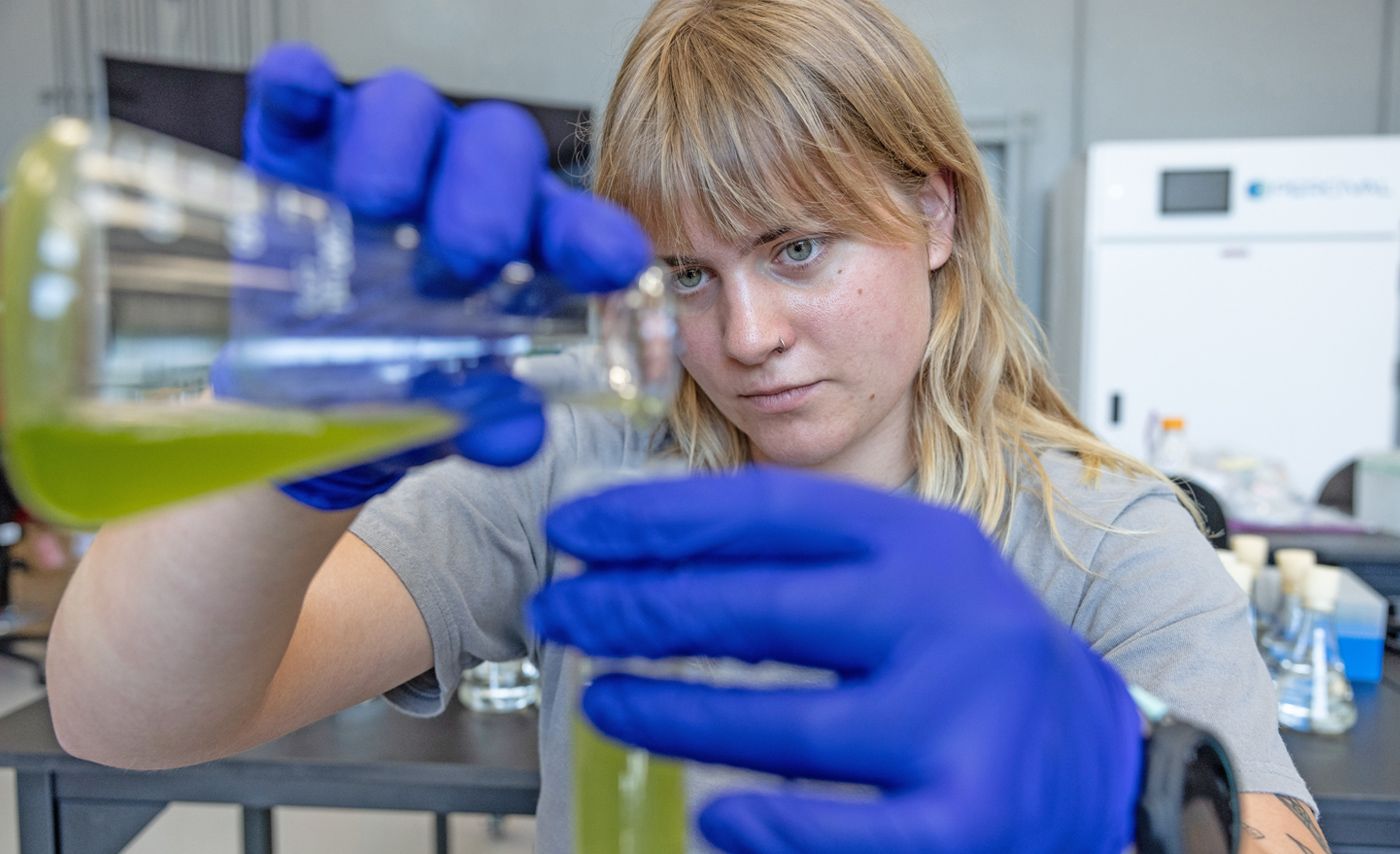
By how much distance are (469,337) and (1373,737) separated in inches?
49.4

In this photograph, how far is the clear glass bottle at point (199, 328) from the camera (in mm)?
326

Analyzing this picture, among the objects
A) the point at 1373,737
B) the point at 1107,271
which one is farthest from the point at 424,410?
the point at 1107,271

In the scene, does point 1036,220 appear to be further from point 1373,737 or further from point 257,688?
point 257,688

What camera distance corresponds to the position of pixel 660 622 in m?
0.42

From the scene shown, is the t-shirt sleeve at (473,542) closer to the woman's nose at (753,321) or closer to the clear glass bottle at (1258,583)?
the woman's nose at (753,321)

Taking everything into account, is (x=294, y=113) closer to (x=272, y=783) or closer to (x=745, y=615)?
(x=745, y=615)

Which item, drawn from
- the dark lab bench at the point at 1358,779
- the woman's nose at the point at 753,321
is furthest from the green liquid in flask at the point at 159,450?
the dark lab bench at the point at 1358,779

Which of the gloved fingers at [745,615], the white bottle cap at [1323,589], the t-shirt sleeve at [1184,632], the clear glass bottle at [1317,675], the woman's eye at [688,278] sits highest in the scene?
the woman's eye at [688,278]

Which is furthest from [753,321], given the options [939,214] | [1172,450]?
[1172,450]

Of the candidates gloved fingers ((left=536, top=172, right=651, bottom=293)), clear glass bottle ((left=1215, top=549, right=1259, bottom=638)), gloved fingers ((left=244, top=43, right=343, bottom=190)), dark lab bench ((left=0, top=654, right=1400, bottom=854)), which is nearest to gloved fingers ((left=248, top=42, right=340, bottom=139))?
gloved fingers ((left=244, top=43, right=343, bottom=190))

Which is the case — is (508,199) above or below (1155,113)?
below

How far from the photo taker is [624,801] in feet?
1.86

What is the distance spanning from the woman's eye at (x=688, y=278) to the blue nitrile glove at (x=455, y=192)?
Result: 426 millimetres

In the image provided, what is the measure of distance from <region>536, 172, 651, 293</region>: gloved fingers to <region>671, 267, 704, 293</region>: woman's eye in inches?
18.0
